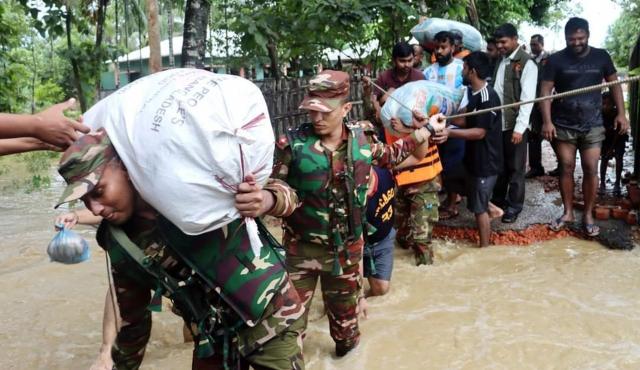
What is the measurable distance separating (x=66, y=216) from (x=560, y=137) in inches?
166

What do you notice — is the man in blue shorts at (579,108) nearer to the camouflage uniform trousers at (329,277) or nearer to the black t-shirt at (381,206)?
the black t-shirt at (381,206)

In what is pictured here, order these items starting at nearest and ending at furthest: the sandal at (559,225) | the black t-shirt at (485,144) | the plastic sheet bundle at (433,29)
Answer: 1. the black t-shirt at (485,144)
2. the sandal at (559,225)
3. the plastic sheet bundle at (433,29)

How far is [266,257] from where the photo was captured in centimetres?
191

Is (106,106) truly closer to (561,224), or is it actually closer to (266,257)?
(266,257)

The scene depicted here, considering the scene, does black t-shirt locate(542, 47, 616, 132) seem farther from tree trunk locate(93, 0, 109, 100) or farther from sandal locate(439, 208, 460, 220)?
tree trunk locate(93, 0, 109, 100)

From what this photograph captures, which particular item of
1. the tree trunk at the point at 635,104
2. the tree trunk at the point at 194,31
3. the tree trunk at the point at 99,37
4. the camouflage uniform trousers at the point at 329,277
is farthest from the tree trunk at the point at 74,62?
the tree trunk at the point at 635,104

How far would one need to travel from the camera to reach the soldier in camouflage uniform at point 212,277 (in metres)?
1.83

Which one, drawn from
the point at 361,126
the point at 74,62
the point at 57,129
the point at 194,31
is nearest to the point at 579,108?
the point at 361,126

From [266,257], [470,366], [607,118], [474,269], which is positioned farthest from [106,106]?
[607,118]

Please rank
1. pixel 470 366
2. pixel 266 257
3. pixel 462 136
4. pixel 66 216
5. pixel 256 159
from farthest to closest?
pixel 462 136
pixel 470 366
pixel 66 216
pixel 266 257
pixel 256 159

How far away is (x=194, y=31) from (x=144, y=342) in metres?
2.97

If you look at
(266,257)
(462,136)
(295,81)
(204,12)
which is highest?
(204,12)

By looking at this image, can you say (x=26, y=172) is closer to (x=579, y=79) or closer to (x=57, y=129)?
(x=579, y=79)

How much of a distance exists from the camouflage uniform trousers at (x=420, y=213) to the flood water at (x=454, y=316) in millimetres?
159
